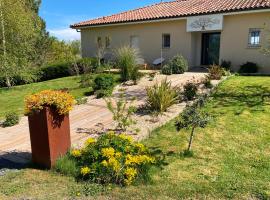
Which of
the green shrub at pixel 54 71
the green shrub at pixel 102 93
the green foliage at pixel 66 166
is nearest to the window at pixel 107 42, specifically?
the green shrub at pixel 54 71

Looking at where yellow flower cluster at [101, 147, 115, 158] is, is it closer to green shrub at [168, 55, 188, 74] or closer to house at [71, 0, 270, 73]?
green shrub at [168, 55, 188, 74]

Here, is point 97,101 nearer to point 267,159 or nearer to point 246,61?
point 267,159

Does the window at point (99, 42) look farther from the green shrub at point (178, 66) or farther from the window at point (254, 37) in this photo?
the window at point (254, 37)

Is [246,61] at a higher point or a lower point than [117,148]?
higher

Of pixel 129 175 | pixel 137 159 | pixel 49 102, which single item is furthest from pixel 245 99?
pixel 49 102

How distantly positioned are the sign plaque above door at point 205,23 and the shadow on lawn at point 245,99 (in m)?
7.07

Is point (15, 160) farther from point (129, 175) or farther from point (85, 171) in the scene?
point (129, 175)

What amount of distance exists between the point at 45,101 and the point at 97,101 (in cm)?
574

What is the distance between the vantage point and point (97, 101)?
10.7 meters

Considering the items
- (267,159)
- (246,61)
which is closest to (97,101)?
(267,159)

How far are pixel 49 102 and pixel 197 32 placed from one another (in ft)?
51.0

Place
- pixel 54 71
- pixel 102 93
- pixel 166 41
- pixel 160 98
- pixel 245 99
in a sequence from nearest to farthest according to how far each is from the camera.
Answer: pixel 160 98
pixel 245 99
pixel 102 93
pixel 166 41
pixel 54 71

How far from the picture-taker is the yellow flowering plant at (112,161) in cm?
458

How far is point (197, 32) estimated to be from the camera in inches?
743
